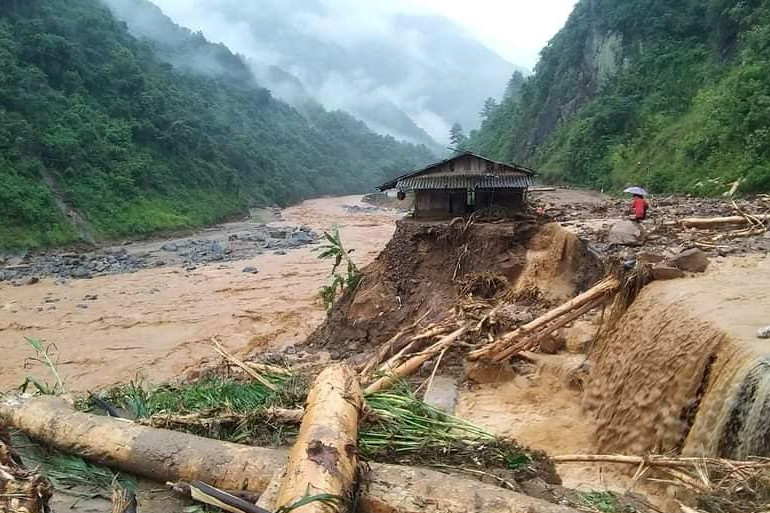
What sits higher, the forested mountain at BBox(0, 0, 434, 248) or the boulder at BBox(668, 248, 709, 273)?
the forested mountain at BBox(0, 0, 434, 248)

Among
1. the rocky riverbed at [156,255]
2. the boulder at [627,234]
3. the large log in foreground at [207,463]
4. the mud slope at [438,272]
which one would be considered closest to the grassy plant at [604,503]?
the large log in foreground at [207,463]

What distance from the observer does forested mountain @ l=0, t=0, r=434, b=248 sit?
29531 mm

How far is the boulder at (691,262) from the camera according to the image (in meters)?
6.98

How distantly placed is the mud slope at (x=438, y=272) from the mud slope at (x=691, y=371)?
361 cm

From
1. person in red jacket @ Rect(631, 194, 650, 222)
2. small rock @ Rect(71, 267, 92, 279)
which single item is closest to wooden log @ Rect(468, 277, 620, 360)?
person in red jacket @ Rect(631, 194, 650, 222)

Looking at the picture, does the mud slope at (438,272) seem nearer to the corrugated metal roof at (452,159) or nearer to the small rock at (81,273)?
the corrugated metal roof at (452,159)

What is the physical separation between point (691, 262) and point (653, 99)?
92.9 feet

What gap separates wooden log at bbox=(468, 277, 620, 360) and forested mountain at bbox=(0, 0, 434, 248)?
80.5 ft

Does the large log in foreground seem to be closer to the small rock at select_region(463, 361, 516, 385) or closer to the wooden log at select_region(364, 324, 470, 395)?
the wooden log at select_region(364, 324, 470, 395)

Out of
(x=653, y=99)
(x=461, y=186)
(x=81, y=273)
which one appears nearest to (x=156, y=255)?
(x=81, y=273)

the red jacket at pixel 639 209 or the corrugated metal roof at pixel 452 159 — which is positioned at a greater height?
the corrugated metal roof at pixel 452 159

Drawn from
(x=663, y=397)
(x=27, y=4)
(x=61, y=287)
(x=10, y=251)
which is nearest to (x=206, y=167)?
(x=27, y=4)

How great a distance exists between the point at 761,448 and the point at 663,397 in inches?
50.3

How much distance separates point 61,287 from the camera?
2020cm
